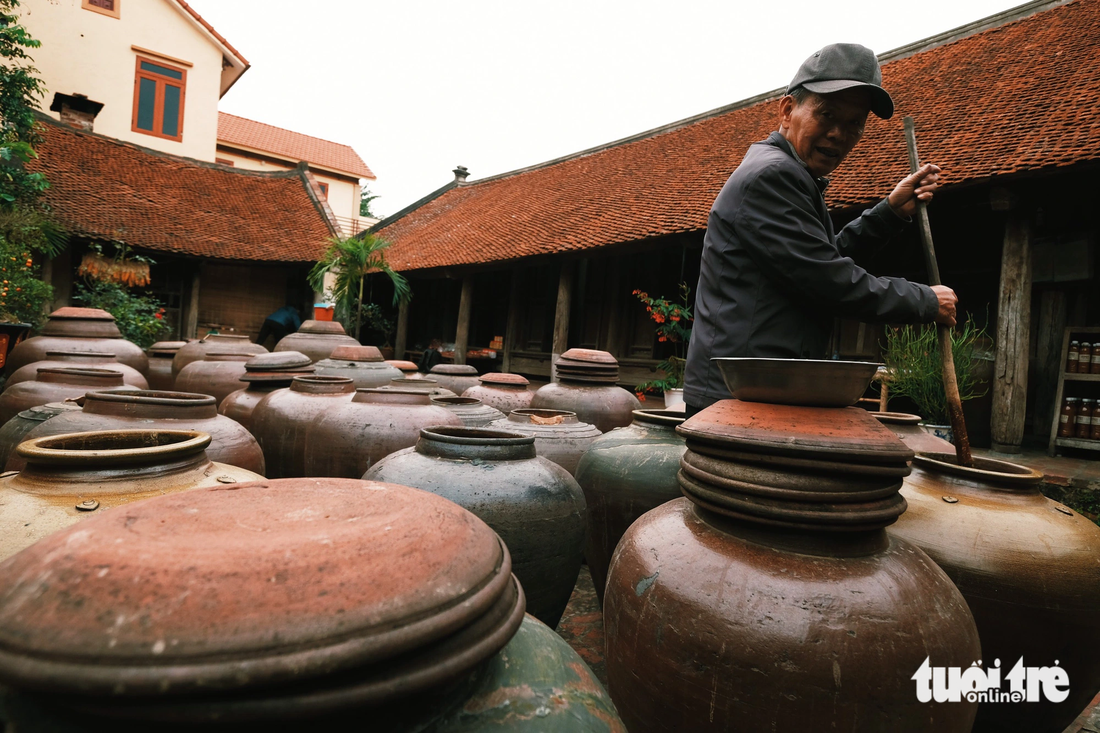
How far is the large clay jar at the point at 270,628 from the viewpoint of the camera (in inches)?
28.1

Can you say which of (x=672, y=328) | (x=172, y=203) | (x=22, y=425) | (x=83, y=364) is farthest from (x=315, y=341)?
(x=172, y=203)

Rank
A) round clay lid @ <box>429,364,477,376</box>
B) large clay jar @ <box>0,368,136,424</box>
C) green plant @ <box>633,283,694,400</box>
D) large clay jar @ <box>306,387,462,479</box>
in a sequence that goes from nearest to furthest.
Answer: large clay jar @ <box>306,387,462,479</box>
large clay jar @ <box>0,368,136,424</box>
round clay lid @ <box>429,364,477,376</box>
green plant @ <box>633,283,694,400</box>

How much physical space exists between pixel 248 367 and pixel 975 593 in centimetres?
514

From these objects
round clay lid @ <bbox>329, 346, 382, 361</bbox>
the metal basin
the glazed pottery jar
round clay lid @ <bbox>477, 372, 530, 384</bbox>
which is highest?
the metal basin

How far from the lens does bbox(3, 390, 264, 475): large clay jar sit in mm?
2650

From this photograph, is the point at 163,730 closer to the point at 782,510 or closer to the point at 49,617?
the point at 49,617

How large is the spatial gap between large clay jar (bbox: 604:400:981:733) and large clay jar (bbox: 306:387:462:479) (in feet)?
6.72

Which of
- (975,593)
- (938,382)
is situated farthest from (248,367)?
(938,382)

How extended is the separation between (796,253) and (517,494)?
137 centimetres

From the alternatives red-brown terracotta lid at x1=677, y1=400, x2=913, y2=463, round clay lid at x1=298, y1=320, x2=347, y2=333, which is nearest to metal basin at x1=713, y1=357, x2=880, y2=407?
red-brown terracotta lid at x1=677, y1=400, x2=913, y2=463

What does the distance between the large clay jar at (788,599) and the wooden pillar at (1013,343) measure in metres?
5.48

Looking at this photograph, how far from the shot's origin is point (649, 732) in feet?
5.41

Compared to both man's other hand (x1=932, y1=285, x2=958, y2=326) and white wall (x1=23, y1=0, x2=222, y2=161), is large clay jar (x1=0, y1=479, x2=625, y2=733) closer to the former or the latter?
man's other hand (x1=932, y1=285, x2=958, y2=326)

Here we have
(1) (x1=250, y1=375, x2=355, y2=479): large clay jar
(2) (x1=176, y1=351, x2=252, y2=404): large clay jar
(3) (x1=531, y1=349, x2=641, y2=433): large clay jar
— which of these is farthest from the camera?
(2) (x1=176, y1=351, x2=252, y2=404): large clay jar
